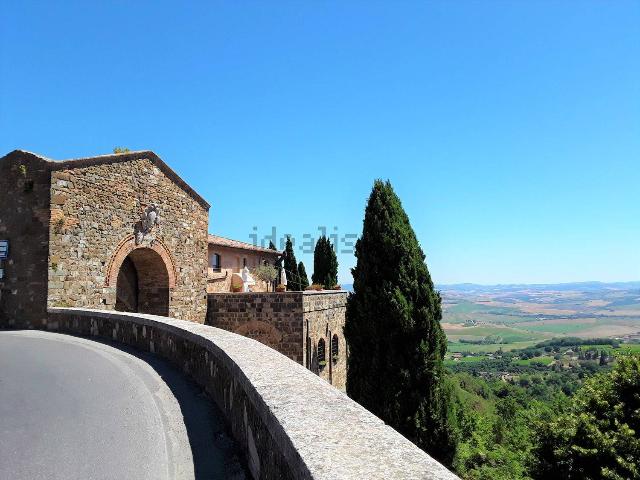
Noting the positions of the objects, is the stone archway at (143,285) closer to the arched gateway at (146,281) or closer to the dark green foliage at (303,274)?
the arched gateway at (146,281)

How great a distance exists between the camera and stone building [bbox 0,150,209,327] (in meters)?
14.3

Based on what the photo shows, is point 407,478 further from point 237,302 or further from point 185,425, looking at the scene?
point 237,302

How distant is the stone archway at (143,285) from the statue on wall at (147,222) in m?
1.08

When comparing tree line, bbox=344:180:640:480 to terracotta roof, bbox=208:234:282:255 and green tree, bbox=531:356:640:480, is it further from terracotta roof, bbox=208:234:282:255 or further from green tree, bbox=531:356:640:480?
terracotta roof, bbox=208:234:282:255

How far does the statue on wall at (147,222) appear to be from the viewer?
17359mm

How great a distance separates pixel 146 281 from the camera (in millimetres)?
19234

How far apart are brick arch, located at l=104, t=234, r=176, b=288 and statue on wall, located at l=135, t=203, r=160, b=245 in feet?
0.90

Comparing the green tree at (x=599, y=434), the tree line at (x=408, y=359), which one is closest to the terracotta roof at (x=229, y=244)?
the tree line at (x=408, y=359)

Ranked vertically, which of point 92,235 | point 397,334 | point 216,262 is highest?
point 92,235

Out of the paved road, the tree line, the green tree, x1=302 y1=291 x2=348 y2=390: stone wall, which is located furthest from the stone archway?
the green tree

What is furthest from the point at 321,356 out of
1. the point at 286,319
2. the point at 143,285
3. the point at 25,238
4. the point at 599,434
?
the point at 599,434

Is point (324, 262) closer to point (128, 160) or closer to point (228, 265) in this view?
point (228, 265)

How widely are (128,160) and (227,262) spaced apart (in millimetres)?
9869

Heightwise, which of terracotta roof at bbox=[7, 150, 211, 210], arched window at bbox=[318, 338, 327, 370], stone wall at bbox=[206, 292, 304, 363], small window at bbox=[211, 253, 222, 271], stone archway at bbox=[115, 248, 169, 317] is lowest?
arched window at bbox=[318, 338, 327, 370]
